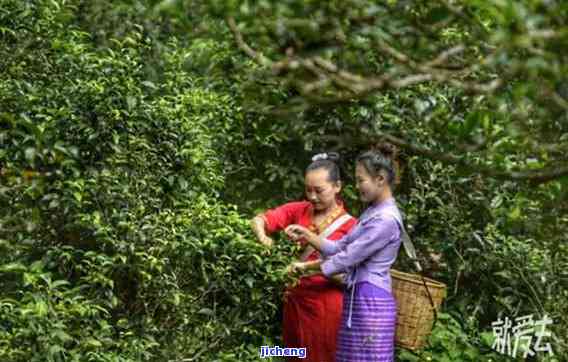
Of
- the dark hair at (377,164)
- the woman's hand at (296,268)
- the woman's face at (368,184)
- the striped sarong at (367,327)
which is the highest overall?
the dark hair at (377,164)

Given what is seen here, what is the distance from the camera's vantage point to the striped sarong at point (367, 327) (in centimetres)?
590

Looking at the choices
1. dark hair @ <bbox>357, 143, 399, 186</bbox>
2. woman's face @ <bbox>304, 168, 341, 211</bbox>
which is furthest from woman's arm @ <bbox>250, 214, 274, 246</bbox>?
dark hair @ <bbox>357, 143, 399, 186</bbox>

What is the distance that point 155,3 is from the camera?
3.54 m

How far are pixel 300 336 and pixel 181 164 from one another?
1021 mm

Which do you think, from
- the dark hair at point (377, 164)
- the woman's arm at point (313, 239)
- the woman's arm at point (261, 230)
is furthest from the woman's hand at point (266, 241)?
the dark hair at point (377, 164)

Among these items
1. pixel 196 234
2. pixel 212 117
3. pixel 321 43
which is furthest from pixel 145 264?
pixel 321 43

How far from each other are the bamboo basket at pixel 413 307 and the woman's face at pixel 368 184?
1.69ft

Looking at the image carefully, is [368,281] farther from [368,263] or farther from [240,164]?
[240,164]

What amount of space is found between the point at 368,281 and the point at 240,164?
6.59 feet

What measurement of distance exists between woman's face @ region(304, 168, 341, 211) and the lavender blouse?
0.75ft

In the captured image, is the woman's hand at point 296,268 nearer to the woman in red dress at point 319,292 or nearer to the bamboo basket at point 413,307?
the woman in red dress at point 319,292

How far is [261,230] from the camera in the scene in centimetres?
609

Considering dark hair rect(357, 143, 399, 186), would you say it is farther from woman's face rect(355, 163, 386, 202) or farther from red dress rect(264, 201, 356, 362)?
red dress rect(264, 201, 356, 362)

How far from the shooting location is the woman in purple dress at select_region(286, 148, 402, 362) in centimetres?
581
